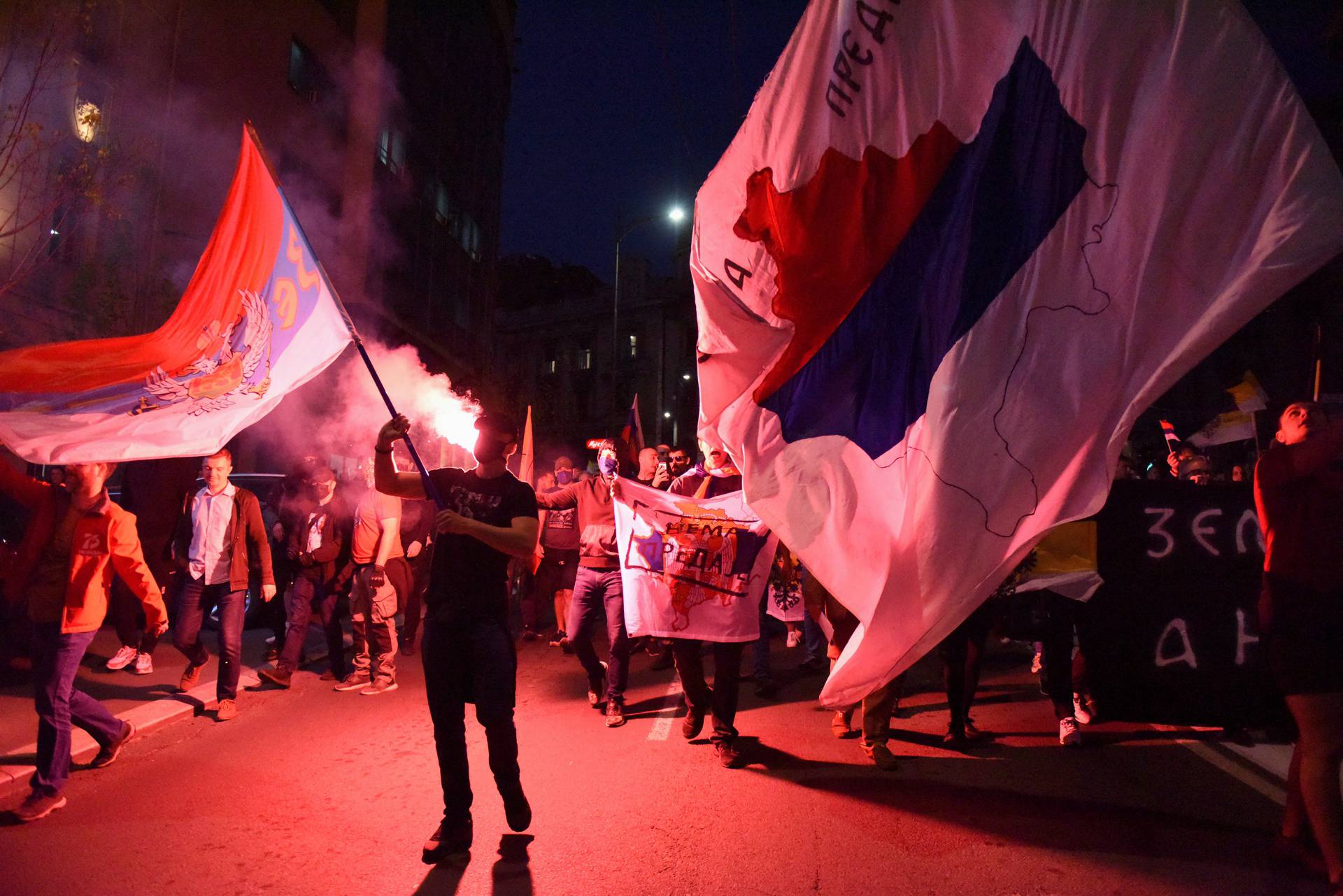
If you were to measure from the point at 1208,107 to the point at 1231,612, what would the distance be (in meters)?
3.05

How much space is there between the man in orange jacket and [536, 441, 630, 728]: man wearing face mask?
112 inches

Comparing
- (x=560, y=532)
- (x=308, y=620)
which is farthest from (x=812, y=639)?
(x=308, y=620)

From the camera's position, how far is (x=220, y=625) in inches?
259

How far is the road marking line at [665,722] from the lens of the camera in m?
6.04

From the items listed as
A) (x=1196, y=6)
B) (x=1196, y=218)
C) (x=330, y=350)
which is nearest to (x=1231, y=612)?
(x=1196, y=218)

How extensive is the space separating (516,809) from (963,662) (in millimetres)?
3369

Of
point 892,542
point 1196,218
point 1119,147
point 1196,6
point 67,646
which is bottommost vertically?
point 67,646

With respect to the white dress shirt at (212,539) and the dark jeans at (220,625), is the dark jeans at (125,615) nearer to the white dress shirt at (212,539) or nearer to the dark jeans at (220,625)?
the dark jeans at (220,625)

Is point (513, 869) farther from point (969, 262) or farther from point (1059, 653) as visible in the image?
point (1059, 653)

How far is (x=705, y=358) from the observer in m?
→ 3.00

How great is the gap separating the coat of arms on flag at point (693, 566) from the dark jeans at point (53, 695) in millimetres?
3446

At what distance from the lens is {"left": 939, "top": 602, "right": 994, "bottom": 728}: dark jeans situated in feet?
18.9

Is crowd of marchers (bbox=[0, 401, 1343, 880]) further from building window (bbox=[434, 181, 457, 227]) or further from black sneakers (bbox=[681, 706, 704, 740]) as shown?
building window (bbox=[434, 181, 457, 227])

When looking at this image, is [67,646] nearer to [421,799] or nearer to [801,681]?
[421,799]
